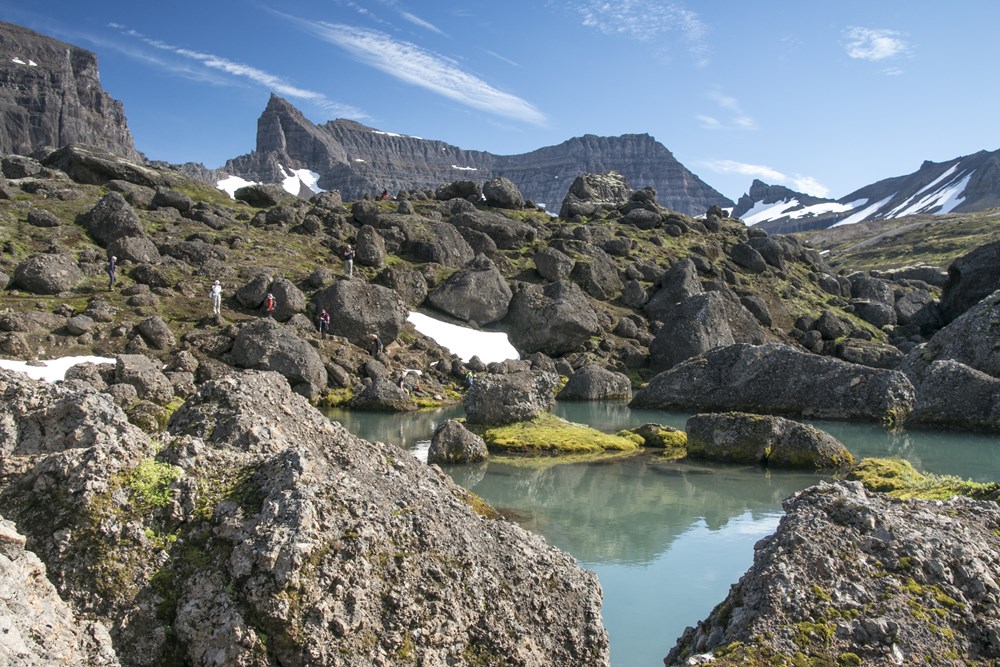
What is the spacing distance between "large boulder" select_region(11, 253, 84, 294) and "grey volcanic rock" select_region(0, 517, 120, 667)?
155 ft

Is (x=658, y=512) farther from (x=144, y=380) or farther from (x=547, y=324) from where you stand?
(x=547, y=324)

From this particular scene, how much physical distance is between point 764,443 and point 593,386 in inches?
978

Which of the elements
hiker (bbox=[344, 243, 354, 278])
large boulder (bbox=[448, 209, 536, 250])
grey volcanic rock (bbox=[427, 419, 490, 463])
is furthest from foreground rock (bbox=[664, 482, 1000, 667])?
large boulder (bbox=[448, 209, 536, 250])

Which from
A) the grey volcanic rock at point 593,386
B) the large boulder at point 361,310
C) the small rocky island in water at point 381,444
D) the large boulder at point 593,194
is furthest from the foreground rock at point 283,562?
the large boulder at point 593,194

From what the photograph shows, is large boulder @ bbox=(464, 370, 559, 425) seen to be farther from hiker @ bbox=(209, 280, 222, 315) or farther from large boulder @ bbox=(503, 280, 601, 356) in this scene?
large boulder @ bbox=(503, 280, 601, 356)

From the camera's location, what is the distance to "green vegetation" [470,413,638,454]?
2823 centimetres

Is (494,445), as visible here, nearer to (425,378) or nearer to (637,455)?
(637,455)

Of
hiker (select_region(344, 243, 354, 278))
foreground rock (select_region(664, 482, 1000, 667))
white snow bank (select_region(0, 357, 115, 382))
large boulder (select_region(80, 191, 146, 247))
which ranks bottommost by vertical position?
white snow bank (select_region(0, 357, 115, 382))

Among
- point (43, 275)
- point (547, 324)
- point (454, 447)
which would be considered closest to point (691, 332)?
point (547, 324)

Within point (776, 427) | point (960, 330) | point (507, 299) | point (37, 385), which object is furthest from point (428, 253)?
point (37, 385)

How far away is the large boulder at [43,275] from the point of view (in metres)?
45.5

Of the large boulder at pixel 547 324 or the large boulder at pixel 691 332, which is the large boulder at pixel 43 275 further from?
the large boulder at pixel 691 332

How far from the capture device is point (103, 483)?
6.28 metres

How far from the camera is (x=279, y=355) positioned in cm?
4347
